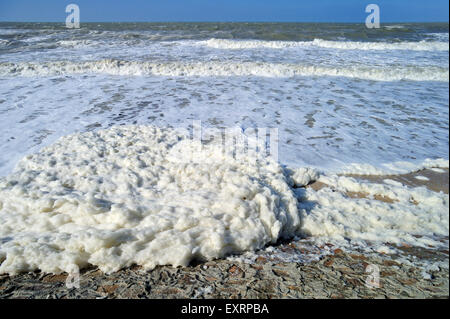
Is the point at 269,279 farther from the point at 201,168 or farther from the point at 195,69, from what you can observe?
the point at 195,69

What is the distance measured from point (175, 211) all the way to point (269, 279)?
39.9 inches

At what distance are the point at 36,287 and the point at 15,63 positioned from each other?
35.6 feet

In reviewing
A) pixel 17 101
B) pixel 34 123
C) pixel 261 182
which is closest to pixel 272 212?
pixel 261 182

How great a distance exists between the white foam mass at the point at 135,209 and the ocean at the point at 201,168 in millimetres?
12

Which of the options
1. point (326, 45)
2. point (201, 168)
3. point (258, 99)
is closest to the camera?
point (201, 168)

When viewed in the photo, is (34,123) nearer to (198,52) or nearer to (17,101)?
(17,101)

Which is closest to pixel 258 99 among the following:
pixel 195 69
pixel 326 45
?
pixel 195 69

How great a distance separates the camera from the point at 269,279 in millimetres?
2094

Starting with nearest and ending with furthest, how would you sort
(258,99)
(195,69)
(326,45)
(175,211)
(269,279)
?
(269,279) → (175,211) → (258,99) → (195,69) → (326,45)

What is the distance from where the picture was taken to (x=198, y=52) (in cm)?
1312

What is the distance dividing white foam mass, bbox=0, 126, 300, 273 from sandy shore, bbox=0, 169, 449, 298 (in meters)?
0.10

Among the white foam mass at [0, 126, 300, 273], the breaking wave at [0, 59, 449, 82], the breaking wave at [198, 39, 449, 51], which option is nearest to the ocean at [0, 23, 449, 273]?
the white foam mass at [0, 126, 300, 273]

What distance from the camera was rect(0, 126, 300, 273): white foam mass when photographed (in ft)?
7.38

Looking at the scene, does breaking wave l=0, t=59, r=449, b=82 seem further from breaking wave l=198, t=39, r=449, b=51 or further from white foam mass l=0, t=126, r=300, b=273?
white foam mass l=0, t=126, r=300, b=273
